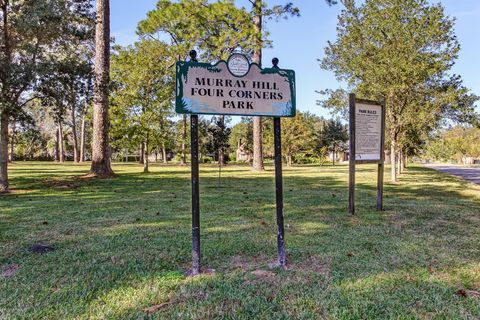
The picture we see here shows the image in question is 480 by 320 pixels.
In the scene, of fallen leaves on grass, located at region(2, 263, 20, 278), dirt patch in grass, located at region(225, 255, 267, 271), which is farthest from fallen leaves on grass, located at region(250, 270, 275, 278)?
fallen leaves on grass, located at region(2, 263, 20, 278)

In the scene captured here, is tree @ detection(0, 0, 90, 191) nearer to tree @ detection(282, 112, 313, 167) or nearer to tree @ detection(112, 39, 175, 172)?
tree @ detection(112, 39, 175, 172)

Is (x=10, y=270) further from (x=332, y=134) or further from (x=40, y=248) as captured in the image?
(x=332, y=134)

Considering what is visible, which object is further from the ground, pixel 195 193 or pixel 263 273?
pixel 195 193

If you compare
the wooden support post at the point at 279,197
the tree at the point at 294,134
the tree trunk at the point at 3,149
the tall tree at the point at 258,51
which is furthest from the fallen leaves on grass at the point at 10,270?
the tree at the point at 294,134

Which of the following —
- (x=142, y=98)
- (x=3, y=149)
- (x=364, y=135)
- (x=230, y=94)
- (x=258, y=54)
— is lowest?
(x=3, y=149)

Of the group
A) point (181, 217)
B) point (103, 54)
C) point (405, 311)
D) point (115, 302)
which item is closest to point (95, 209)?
point (181, 217)

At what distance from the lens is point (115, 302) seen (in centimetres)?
260

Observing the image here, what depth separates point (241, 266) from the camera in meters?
3.38

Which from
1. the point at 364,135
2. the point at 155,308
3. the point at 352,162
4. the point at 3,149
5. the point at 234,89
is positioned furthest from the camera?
the point at 3,149

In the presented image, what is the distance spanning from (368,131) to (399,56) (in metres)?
6.91

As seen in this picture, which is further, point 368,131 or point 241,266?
point 368,131

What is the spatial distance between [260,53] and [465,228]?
16.4 metres

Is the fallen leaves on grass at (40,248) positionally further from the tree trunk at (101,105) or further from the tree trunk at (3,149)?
the tree trunk at (101,105)

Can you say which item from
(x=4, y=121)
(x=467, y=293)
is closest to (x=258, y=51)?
(x=4, y=121)
